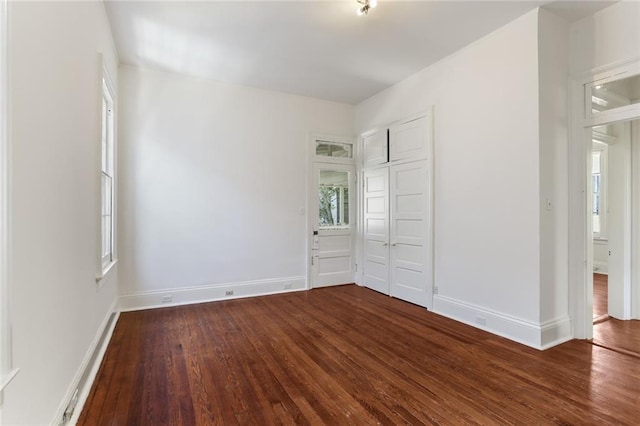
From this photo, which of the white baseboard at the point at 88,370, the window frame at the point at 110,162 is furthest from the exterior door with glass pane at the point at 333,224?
the white baseboard at the point at 88,370

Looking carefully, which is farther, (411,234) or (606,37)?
(411,234)

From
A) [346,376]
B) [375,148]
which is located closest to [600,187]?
[375,148]

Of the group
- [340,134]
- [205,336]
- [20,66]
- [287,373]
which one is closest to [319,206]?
[340,134]

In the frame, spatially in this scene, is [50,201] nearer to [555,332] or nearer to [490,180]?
[490,180]

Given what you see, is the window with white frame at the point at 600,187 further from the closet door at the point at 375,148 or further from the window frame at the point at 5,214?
the window frame at the point at 5,214

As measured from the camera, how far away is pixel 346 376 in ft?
7.98

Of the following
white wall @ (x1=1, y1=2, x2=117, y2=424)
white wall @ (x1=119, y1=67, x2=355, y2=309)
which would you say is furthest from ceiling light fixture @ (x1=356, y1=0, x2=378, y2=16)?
white wall @ (x1=119, y1=67, x2=355, y2=309)

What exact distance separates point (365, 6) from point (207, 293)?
405cm

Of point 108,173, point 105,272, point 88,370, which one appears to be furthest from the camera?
point 108,173

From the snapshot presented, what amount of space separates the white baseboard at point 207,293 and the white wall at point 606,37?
450 centimetres

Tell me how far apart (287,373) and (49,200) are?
78.2 inches

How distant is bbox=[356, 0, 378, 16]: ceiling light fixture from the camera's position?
8.91ft

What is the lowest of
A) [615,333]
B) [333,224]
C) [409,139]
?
Result: [615,333]

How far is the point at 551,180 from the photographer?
3072 mm
